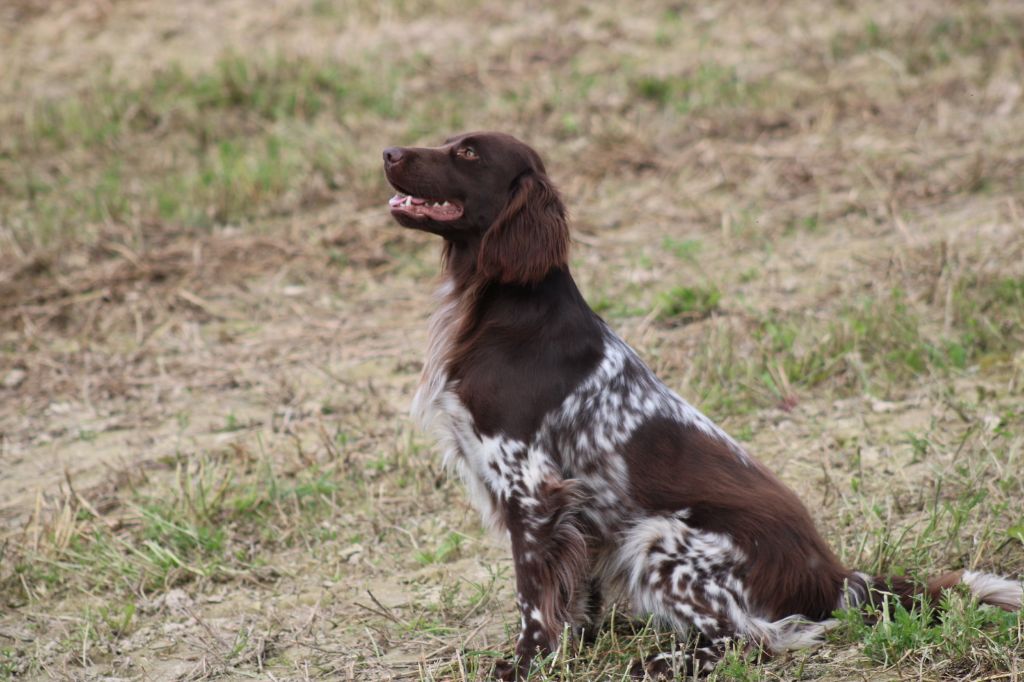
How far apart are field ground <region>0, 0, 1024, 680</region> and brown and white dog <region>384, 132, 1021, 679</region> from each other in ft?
0.54

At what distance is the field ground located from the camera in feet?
14.8

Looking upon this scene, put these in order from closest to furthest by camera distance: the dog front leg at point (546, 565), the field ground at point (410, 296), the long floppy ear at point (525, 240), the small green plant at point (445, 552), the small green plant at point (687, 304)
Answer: the dog front leg at point (546, 565), the long floppy ear at point (525, 240), the field ground at point (410, 296), the small green plant at point (445, 552), the small green plant at point (687, 304)

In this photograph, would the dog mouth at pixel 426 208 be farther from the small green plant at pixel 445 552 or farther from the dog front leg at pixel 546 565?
the small green plant at pixel 445 552

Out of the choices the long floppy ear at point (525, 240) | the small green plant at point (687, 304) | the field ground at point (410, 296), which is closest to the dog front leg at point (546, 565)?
the field ground at point (410, 296)

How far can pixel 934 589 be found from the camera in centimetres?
385

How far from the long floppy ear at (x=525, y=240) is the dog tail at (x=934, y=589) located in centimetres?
145

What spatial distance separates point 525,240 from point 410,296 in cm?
344

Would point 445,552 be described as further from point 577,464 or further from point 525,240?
point 525,240

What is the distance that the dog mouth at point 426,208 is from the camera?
4145 millimetres

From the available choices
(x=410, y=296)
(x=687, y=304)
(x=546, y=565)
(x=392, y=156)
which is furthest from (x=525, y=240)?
(x=410, y=296)

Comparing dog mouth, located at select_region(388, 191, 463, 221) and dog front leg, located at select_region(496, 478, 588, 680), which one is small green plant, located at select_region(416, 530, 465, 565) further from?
dog mouth, located at select_region(388, 191, 463, 221)

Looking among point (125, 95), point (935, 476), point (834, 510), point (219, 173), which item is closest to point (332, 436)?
point (834, 510)

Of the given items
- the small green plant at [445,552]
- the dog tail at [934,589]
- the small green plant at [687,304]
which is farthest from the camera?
the small green plant at [687,304]

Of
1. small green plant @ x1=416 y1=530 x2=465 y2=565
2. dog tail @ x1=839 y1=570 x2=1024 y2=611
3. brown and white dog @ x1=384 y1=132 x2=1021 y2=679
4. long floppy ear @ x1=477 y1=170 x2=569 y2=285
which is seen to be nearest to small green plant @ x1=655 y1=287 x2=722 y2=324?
small green plant @ x1=416 y1=530 x2=465 y2=565
